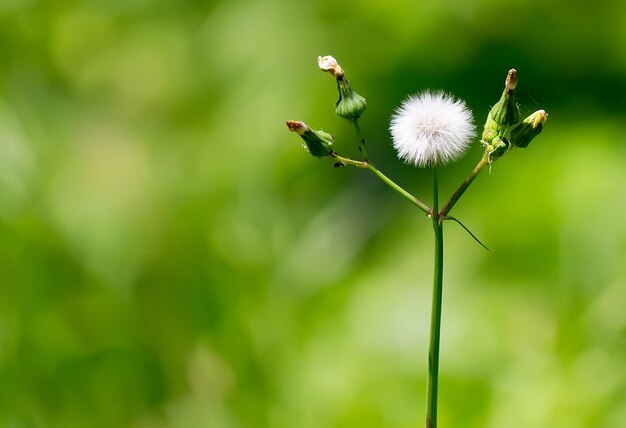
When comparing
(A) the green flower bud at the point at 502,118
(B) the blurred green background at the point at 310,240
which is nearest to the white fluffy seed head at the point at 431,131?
(A) the green flower bud at the point at 502,118

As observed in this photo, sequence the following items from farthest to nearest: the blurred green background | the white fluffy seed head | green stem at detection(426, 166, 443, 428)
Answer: the blurred green background → the white fluffy seed head → green stem at detection(426, 166, 443, 428)

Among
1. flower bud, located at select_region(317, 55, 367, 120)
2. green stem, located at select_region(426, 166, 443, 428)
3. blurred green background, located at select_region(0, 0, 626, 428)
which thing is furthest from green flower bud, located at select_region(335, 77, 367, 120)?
blurred green background, located at select_region(0, 0, 626, 428)

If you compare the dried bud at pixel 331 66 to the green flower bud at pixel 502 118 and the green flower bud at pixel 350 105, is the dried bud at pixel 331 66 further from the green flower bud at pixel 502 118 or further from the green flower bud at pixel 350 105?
the green flower bud at pixel 502 118

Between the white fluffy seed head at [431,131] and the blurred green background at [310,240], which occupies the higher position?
the blurred green background at [310,240]

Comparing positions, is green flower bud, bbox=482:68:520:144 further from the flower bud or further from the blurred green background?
the blurred green background

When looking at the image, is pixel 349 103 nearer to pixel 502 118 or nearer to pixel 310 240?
pixel 502 118

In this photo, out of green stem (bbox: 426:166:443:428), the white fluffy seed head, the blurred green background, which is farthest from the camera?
the blurred green background
